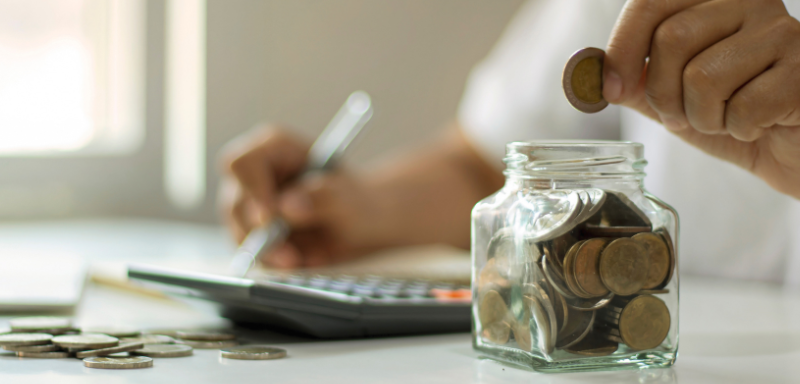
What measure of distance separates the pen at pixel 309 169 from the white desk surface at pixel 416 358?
249 mm

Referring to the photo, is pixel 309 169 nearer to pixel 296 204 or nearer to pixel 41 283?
pixel 296 204

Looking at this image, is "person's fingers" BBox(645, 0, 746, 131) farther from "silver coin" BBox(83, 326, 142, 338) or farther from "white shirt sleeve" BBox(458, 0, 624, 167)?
"white shirt sleeve" BBox(458, 0, 624, 167)

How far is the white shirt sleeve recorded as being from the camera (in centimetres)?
111

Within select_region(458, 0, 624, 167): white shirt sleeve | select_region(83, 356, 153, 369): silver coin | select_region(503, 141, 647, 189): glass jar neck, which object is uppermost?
select_region(458, 0, 624, 167): white shirt sleeve

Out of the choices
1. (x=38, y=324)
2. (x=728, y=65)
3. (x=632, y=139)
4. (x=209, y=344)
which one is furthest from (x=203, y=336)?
(x=632, y=139)

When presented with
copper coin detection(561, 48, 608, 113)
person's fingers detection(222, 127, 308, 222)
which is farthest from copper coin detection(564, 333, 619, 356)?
person's fingers detection(222, 127, 308, 222)

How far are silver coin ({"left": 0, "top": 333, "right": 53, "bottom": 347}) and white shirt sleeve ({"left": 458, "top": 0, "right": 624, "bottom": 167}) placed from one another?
85cm

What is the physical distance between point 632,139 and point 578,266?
0.79 m

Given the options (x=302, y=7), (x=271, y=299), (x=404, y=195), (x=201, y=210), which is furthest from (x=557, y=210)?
(x=201, y=210)

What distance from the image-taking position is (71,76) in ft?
7.08

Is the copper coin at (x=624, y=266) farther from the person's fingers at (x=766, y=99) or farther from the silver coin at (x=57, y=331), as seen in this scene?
the silver coin at (x=57, y=331)

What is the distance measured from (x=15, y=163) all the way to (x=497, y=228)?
6.63 feet

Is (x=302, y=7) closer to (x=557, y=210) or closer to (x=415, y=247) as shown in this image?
(x=415, y=247)

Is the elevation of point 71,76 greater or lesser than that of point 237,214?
greater
